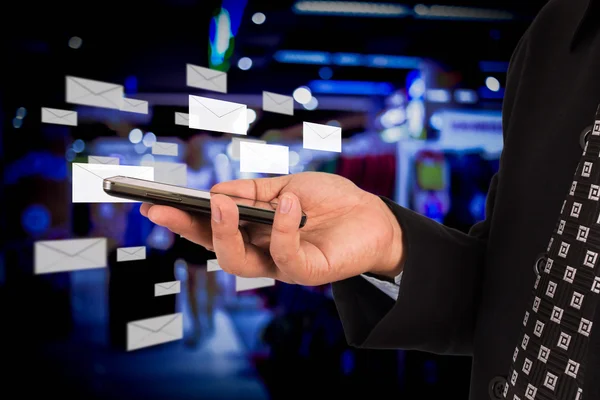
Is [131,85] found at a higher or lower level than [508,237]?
higher

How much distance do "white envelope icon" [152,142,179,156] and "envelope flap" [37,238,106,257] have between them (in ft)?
0.84

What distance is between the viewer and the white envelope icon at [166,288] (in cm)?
109

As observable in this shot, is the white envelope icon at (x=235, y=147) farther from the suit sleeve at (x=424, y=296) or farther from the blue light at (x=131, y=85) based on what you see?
the suit sleeve at (x=424, y=296)

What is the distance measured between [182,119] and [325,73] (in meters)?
0.55

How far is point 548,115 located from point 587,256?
166 millimetres

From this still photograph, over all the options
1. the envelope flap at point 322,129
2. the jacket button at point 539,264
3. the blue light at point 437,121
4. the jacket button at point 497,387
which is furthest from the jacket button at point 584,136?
the blue light at point 437,121

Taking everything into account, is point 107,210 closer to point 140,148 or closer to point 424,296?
point 140,148

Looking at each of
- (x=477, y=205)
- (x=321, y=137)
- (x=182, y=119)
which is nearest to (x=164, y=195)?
(x=182, y=119)

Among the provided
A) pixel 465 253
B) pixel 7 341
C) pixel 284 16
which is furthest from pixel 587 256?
pixel 284 16

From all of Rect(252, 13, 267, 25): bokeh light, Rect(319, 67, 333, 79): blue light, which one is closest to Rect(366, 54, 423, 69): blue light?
Rect(319, 67, 333, 79): blue light

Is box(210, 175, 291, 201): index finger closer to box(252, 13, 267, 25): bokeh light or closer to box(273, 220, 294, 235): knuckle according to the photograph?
box(273, 220, 294, 235): knuckle

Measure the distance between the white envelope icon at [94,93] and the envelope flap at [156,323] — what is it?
0.55 metres

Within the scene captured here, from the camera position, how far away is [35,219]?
89 centimetres

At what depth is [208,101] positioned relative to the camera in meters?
1.14
